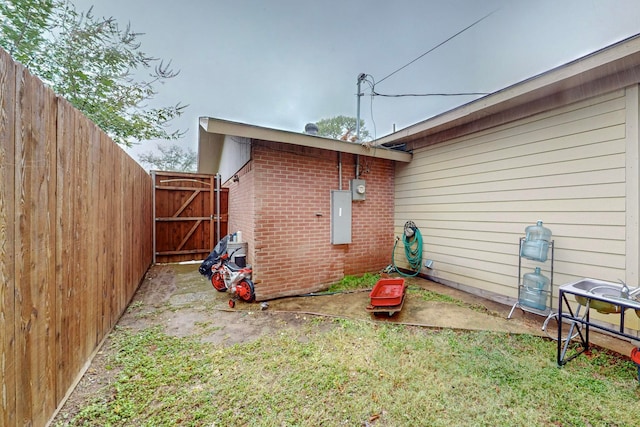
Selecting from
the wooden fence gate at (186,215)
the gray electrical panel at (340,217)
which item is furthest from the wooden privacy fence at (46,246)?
the wooden fence gate at (186,215)

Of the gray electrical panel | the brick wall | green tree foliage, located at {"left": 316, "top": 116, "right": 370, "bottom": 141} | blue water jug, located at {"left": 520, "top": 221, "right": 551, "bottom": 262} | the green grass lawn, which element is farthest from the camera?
green tree foliage, located at {"left": 316, "top": 116, "right": 370, "bottom": 141}

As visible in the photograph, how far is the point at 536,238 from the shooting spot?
10.5 ft

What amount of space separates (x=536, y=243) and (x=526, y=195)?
2.40 feet

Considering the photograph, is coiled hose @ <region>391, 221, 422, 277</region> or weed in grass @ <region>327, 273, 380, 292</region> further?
coiled hose @ <region>391, 221, 422, 277</region>

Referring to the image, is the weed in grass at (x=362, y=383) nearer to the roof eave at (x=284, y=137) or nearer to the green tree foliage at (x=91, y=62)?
the roof eave at (x=284, y=137)

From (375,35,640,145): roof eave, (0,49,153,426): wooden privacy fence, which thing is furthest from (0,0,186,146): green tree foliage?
(375,35,640,145): roof eave

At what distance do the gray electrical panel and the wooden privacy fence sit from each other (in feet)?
10.6

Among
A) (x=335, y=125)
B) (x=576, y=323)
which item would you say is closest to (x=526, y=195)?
(x=576, y=323)

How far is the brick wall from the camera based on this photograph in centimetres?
393

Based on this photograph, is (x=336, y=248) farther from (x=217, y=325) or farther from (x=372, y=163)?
(x=217, y=325)

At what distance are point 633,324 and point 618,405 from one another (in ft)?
4.94

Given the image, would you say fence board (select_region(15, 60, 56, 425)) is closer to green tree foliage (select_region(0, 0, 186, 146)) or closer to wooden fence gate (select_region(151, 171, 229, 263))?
green tree foliage (select_region(0, 0, 186, 146))

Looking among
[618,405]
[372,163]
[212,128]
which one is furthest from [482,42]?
[618,405]

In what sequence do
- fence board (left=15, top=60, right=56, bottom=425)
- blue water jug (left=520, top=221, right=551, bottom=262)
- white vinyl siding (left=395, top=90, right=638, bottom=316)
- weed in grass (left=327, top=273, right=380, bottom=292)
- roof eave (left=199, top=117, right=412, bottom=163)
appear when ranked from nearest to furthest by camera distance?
fence board (left=15, top=60, right=56, bottom=425), white vinyl siding (left=395, top=90, right=638, bottom=316), blue water jug (left=520, top=221, right=551, bottom=262), roof eave (left=199, top=117, right=412, bottom=163), weed in grass (left=327, top=273, right=380, bottom=292)
